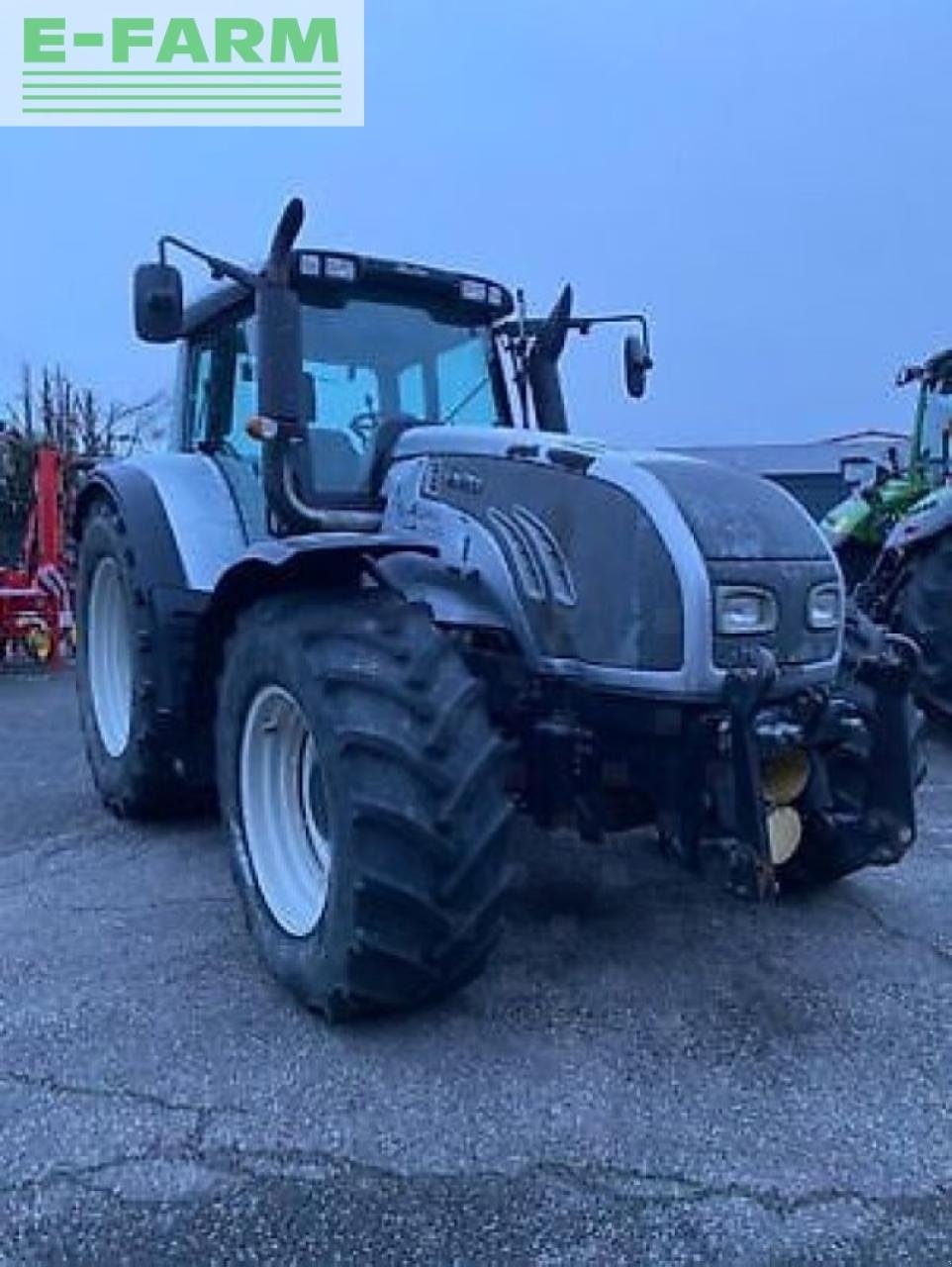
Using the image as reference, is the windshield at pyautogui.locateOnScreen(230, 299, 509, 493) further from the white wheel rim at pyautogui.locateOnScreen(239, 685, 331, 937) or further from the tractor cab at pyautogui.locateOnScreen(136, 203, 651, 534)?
the white wheel rim at pyautogui.locateOnScreen(239, 685, 331, 937)

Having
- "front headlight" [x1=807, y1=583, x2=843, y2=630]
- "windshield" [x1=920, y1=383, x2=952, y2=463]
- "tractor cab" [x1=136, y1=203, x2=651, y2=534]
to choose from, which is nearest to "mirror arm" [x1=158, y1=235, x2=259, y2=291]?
"tractor cab" [x1=136, y1=203, x2=651, y2=534]

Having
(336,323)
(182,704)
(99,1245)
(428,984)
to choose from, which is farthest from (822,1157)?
(336,323)

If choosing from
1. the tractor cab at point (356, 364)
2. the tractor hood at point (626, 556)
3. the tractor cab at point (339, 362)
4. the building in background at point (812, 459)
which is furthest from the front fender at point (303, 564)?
the building in background at point (812, 459)

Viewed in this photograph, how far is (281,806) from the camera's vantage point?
3.92m

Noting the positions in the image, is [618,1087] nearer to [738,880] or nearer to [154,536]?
[738,880]

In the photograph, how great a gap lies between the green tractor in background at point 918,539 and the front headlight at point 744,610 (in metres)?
3.64

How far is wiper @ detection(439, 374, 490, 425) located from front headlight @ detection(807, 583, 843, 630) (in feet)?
5.68

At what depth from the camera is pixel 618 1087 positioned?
308 centimetres

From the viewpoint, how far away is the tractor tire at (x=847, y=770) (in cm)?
379

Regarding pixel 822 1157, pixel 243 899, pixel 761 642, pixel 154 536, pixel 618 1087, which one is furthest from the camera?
pixel 154 536

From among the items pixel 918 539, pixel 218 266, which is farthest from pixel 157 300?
pixel 918 539

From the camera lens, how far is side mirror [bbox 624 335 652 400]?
210 inches

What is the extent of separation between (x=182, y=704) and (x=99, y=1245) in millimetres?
2513

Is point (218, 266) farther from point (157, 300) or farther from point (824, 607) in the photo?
point (824, 607)
